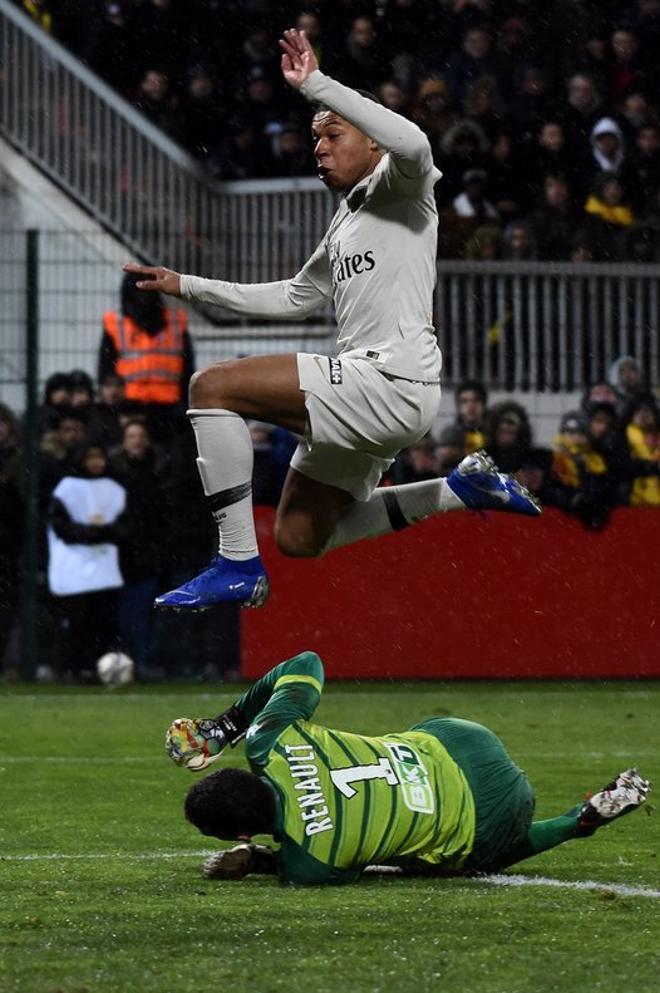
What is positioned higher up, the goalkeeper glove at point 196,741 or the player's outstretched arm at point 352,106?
the player's outstretched arm at point 352,106

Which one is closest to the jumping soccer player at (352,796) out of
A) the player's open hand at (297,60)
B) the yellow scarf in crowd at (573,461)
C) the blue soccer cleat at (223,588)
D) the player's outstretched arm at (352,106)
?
the blue soccer cleat at (223,588)

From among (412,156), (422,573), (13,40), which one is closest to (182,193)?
(13,40)

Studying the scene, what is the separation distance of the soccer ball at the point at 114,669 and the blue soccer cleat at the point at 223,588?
23.3 feet

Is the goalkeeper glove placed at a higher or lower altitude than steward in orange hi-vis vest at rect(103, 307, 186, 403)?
lower

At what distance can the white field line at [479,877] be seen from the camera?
6.37 m

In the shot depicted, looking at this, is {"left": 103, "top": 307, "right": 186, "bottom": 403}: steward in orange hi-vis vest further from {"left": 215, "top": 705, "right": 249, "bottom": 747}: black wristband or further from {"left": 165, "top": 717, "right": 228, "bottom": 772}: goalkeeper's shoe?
{"left": 165, "top": 717, "right": 228, "bottom": 772}: goalkeeper's shoe

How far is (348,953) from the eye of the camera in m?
5.23

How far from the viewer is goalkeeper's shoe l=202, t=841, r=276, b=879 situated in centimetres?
652

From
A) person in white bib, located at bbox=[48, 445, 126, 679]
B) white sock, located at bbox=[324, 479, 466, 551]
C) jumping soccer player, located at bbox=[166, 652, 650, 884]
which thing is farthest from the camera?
person in white bib, located at bbox=[48, 445, 126, 679]

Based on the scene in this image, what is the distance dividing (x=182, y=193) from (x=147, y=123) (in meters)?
0.88

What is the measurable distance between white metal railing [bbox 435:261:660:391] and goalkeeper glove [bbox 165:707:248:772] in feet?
30.7

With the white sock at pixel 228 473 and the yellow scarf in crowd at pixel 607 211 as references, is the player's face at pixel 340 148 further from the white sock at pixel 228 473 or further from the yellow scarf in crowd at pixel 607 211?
the yellow scarf in crowd at pixel 607 211

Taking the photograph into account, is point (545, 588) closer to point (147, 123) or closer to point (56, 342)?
point (56, 342)

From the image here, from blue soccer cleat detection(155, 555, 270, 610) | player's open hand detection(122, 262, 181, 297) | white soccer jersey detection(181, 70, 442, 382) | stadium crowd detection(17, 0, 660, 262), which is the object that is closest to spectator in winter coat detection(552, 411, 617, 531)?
stadium crowd detection(17, 0, 660, 262)
